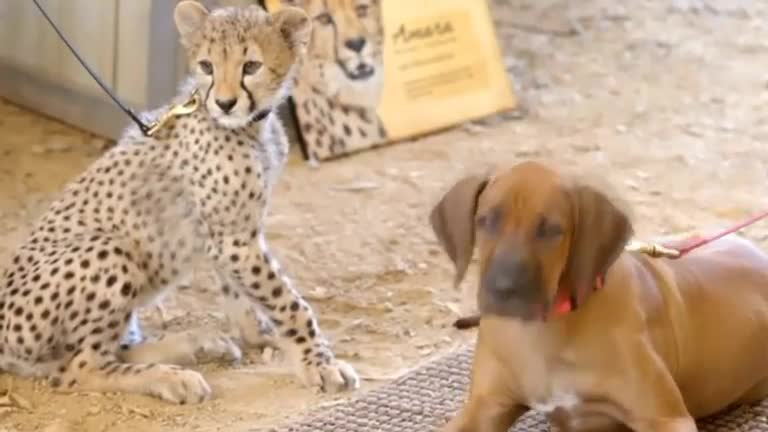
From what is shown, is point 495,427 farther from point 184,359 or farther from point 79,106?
point 79,106

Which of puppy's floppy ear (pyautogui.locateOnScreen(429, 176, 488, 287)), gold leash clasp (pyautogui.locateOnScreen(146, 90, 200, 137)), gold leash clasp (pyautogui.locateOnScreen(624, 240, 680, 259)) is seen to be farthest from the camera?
gold leash clasp (pyautogui.locateOnScreen(146, 90, 200, 137))

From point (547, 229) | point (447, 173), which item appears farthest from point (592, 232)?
point (447, 173)

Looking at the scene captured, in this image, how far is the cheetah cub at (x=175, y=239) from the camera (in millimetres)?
2170

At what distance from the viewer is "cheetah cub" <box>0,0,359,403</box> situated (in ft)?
7.12

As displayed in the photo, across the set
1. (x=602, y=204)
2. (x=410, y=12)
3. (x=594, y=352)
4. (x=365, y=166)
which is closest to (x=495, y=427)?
(x=594, y=352)

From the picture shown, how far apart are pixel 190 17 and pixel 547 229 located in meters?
0.80

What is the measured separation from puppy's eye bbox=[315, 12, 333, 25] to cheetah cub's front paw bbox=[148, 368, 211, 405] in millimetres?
1177

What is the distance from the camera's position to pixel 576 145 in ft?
10.8

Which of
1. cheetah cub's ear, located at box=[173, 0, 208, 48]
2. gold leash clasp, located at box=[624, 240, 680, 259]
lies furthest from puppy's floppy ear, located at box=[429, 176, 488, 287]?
cheetah cub's ear, located at box=[173, 0, 208, 48]

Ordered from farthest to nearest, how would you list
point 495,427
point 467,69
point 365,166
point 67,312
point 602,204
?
point 467,69, point 365,166, point 67,312, point 495,427, point 602,204

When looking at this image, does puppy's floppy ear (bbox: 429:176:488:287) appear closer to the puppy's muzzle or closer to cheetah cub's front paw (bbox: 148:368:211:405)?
the puppy's muzzle

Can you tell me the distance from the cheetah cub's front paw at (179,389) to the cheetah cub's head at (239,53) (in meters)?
0.38

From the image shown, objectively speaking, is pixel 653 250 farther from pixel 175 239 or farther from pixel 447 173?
pixel 447 173

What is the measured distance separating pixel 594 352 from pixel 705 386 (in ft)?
0.81
